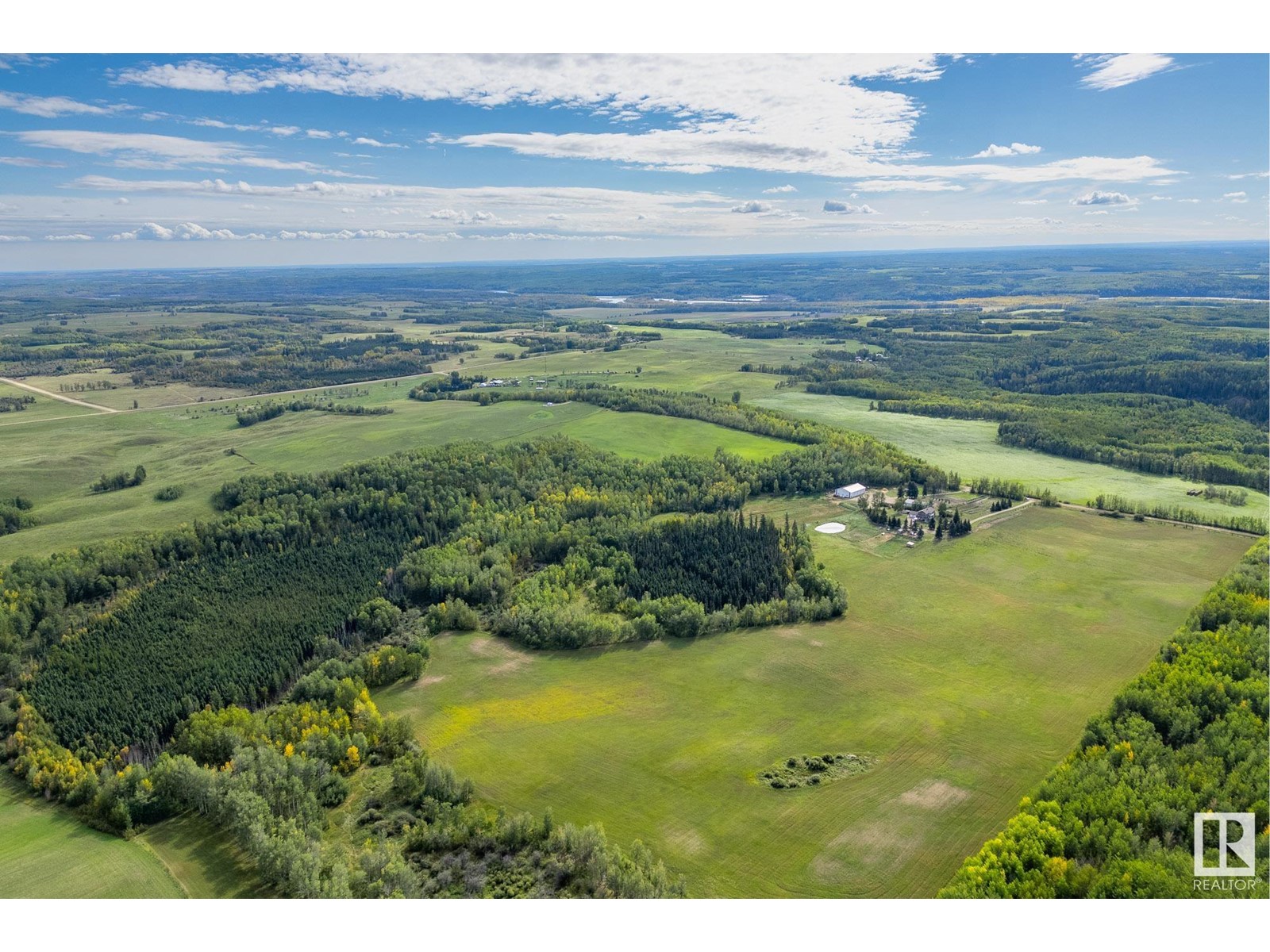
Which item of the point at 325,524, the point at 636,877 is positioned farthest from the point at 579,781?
the point at 325,524

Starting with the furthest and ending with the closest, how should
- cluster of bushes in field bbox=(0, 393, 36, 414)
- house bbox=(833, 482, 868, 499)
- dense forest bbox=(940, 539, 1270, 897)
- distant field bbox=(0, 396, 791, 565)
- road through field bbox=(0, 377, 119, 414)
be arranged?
1. road through field bbox=(0, 377, 119, 414)
2. cluster of bushes in field bbox=(0, 393, 36, 414)
3. house bbox=(833, 482, 868, 499)
4. distant field bbox=(0, 396, 791, 565)
5. dense forest bbox=(940, 539, 1270, 897)

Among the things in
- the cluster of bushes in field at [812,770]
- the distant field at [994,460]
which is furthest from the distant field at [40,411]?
the cluster of bushes in field at [812,770]

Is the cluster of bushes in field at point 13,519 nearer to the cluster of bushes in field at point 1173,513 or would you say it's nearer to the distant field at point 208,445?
the distant field at point 208,445

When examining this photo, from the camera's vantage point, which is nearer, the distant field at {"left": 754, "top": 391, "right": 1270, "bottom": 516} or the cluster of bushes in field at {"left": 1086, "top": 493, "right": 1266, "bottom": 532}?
the cluster of bushes in field at {"left": 1086, "top": 493, "right": 1266, "bottom": 532}

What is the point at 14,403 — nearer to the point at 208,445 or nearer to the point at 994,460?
the point at 208,445

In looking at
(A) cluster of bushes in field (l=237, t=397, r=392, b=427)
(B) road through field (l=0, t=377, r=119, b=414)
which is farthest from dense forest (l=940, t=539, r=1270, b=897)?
(B) road through field (l=0, t=377, r=119, b=414)

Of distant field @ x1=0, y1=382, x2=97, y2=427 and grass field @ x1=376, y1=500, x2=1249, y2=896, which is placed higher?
distant field @ x1=0, y1=382, x2=97, y2=427

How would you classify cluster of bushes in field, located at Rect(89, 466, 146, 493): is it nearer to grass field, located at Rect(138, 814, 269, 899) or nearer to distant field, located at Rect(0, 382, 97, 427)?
distant field, located at Rect(0, 382, 97, 427)
